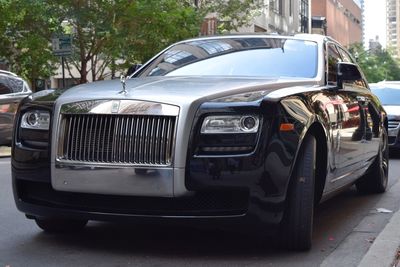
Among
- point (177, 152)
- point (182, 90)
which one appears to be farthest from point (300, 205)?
point (182, 90)

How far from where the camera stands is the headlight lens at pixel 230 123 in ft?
14.4

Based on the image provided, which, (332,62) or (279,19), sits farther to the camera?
(279,19)

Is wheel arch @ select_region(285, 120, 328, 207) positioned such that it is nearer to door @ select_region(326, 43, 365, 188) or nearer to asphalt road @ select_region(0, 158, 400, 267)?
door @ select_region(326, 43, 365, 188)

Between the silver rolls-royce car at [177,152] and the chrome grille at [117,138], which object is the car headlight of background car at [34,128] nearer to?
the silver rolls-royce car at [177,152]

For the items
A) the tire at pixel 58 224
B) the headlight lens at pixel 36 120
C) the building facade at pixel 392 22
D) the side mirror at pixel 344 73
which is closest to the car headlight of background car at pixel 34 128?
the headlight lens at pixel 36 120

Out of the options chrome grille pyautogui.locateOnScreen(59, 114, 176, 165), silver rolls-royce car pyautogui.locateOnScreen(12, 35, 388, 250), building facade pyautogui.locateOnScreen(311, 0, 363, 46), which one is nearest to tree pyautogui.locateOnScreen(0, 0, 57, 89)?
silver rolls-royce car pyautogui.locateOnScreen(12, 35, 388, 250)

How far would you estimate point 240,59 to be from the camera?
605 centimetres

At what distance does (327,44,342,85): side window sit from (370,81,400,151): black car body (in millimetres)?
6610

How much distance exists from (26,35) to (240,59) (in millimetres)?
17380

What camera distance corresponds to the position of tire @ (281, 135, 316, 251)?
4664 millimetres

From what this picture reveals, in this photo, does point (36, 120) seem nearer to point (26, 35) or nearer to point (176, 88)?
point (176, 88)

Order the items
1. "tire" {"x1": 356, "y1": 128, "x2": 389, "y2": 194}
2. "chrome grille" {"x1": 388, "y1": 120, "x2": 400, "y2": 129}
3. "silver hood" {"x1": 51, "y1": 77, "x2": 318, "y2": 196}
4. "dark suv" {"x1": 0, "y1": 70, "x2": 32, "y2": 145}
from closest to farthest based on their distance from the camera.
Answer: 1. "silver hood" {"x1": 51, "y1": 77, "x2": 318, "y2": 196}
2. "tire" {"x1": 356, "y1": 128, "x2": 389, "y2": 194}
3. "dark suv" {"x1": 0, "y1": 70, "x2": 32, "y2": 145}
4. "chrome grille" {"x1": 388, "y1": 120, "x2": 400, "y2": 129}

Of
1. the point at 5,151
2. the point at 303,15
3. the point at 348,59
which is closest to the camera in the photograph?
the point at 348,59

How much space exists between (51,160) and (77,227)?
1146 mm
